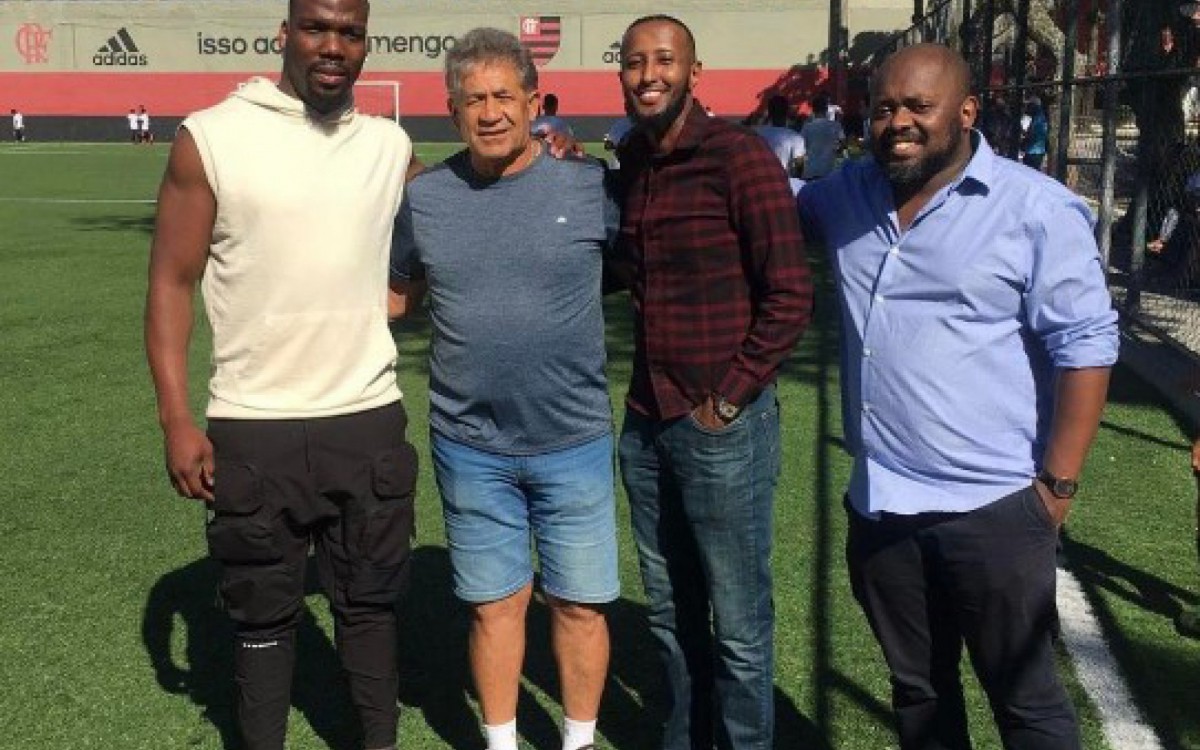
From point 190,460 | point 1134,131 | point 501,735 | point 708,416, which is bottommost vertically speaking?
point 501,735

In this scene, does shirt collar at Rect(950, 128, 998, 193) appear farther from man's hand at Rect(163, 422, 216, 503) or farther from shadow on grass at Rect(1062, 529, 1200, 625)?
shadow on grass at Rect(1062, 529, 1200, 625)

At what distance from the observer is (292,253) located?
2785 millimetres

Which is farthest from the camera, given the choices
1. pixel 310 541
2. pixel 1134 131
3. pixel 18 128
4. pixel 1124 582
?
pixel 18 128

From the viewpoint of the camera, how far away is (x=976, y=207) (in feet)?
8.09

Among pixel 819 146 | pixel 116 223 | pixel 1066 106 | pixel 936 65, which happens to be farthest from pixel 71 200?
pixel 936 65

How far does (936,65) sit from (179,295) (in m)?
1.65

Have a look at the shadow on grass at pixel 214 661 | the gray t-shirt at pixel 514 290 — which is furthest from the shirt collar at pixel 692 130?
the shadow on grass at pixel 214 661

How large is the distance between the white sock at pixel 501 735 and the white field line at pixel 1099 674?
1.58 m

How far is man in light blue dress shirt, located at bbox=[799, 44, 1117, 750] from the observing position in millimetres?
2455

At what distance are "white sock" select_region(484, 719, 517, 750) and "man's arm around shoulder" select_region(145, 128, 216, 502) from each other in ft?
3.08

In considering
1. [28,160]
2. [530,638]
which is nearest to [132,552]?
[530,638]

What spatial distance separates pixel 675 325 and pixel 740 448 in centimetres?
31

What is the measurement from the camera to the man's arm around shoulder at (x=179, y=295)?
8.87 ft

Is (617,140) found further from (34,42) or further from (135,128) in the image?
(34,42)
